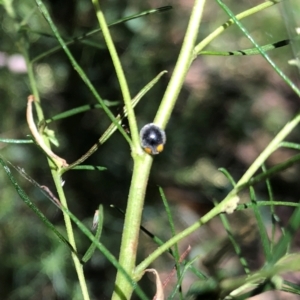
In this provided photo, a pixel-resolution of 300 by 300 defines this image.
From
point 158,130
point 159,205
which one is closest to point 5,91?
point 159,205

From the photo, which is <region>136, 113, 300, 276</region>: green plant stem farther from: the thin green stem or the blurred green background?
the blurred green background

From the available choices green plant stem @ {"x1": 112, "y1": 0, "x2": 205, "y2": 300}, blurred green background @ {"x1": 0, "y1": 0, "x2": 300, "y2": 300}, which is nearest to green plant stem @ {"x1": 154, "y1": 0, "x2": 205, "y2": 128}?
green plant stem @ {"x1": 112, "y1": 0, "x2": 205, "y2": 300}

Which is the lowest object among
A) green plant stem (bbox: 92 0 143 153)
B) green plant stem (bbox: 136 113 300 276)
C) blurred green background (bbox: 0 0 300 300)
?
blurred green background (bbox: 0 0 300 300)

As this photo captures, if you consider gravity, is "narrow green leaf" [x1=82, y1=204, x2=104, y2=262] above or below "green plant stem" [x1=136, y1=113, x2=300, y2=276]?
below

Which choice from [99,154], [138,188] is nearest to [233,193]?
[138,188]

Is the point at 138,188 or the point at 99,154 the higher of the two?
the point at 138,188

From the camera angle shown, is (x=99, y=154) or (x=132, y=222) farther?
(x=99, y=154)

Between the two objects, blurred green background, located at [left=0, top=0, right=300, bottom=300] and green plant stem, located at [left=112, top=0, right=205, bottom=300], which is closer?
green plant stem, located at [left=112, top=0, right=205, bottom=300]

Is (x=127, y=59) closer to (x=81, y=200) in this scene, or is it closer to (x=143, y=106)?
(x=143, y=106)

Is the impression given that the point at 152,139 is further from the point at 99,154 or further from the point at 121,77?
the point at 99,154
